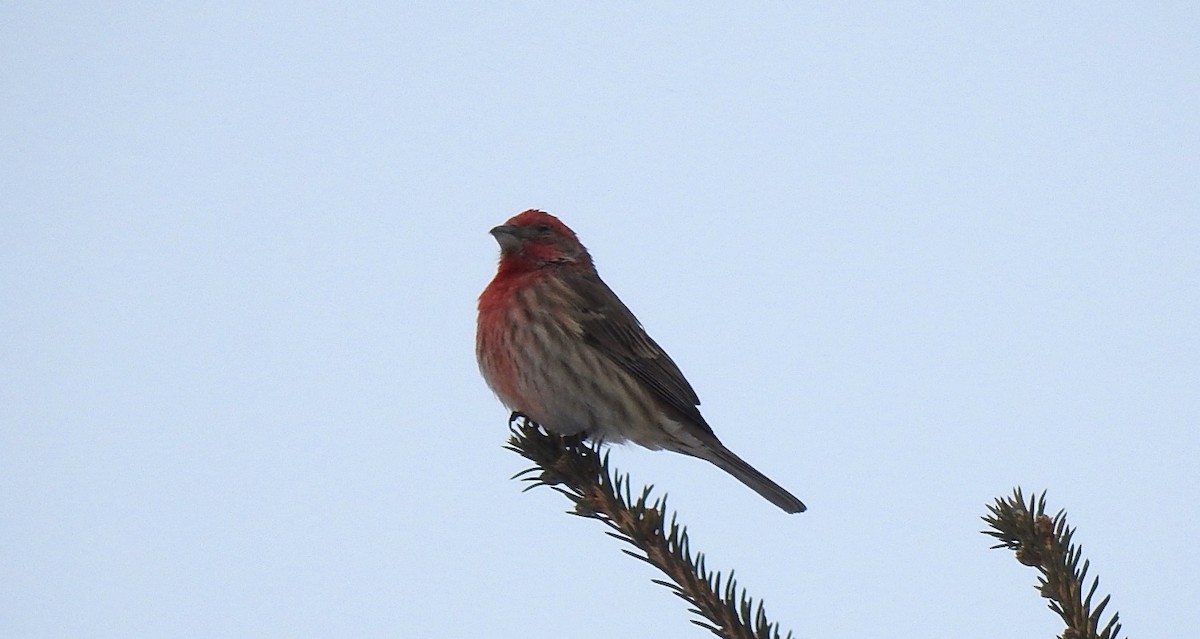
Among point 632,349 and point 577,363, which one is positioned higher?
point 632,349

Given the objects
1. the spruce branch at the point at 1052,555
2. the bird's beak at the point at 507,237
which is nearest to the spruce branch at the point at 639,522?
the spruce branch at the point at 1052,555

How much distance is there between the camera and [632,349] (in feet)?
26.1

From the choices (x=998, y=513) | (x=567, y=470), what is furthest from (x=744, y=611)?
(x=567, y=470)

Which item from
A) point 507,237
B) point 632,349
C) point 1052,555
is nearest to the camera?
point 1052,555

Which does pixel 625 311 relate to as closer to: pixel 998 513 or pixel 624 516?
pixel 624 516

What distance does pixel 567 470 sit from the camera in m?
5.09

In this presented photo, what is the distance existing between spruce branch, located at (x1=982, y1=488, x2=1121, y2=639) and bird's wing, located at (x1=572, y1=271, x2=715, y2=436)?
13.6ft

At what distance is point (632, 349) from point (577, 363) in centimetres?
61

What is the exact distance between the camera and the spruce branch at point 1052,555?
3.32 metres

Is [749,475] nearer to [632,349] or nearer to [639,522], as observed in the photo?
[632,349]

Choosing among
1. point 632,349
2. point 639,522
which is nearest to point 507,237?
point 632,349

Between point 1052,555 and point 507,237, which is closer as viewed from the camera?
point 1052,555

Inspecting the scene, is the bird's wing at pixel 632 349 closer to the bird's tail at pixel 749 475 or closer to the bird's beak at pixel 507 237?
the bird's tail at pixel 749 475

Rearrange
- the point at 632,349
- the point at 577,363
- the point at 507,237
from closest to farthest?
the point at 577,363 → the point at 632,349 → the point at 507,237
